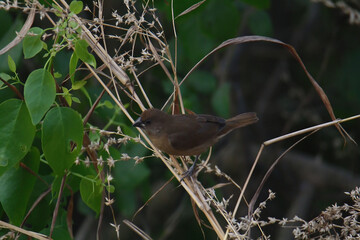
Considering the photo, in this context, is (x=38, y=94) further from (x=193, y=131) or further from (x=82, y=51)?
(x=193, y=131)

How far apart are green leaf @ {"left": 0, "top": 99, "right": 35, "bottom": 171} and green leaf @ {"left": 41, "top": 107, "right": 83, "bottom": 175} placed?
0.10 meters

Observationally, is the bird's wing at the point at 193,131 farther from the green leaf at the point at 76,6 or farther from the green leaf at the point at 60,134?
the green leaf at the point at 76,6

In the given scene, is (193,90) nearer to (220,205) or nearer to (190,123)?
(190,123)

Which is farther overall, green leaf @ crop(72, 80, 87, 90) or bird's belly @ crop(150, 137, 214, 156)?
bird's belly @ crop(150, 137, 214, 156)

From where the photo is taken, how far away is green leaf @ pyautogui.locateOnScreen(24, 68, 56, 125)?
6.93 ft

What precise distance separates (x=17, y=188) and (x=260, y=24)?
272 centimetres

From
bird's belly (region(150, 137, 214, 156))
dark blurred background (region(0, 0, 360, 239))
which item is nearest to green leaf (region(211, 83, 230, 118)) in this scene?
dark blurred background (region(0, 0, 360, 239))

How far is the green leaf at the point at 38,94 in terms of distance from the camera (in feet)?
6.93

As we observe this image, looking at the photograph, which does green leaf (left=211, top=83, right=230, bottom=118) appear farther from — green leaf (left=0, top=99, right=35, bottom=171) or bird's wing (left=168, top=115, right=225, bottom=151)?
green leaf (left=0, top=99, right=35, bottom=171)

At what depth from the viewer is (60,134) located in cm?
223

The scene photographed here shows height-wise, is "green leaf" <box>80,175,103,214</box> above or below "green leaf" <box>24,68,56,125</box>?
below

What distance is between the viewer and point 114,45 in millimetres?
5379

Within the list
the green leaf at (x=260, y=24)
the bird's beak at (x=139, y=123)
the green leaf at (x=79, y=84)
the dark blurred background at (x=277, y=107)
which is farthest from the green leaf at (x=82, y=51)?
the green leaf at (x=260, y=24)

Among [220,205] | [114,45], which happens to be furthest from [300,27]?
[220,205]
